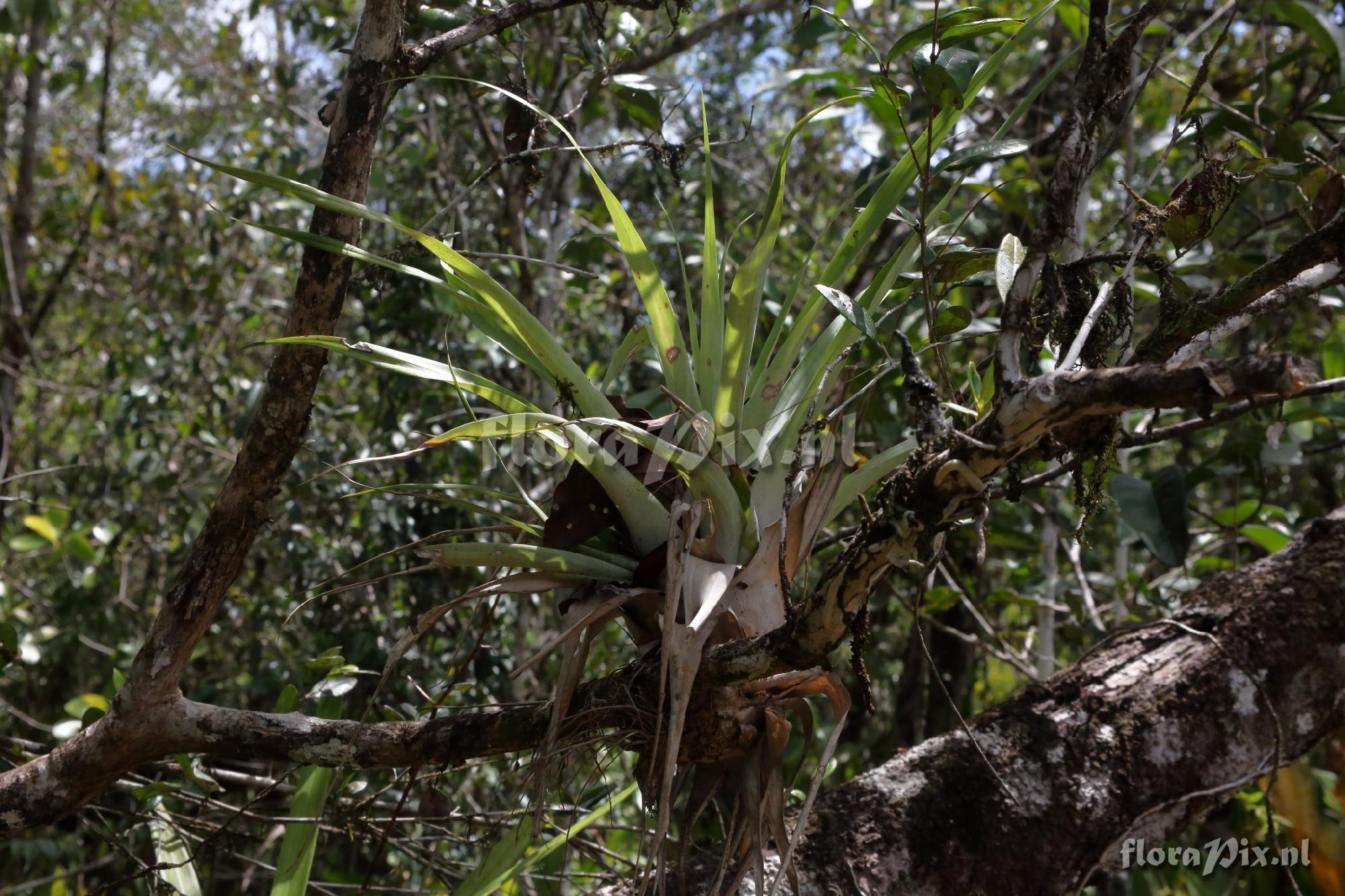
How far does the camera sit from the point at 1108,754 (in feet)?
4.09

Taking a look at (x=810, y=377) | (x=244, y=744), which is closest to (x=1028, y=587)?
(x=810, y=377)

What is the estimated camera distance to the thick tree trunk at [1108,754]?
1.16 m

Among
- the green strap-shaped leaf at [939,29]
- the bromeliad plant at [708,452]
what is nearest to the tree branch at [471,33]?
the bromeliad plant at [708,452]

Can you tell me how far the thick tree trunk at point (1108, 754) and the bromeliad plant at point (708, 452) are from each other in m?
0.25

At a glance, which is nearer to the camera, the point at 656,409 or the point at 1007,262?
the point at 1007,262

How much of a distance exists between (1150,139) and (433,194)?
5.77 feet

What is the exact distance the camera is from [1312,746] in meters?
1.35

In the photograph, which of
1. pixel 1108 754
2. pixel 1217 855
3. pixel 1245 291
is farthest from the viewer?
pixel 1217 855

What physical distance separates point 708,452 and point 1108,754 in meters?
0.75

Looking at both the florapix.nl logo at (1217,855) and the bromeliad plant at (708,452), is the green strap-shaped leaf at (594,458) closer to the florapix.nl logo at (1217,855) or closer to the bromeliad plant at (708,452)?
the bromeliad plant at (708,452)

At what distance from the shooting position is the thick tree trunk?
1.16 m

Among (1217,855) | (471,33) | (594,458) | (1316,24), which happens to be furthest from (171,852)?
(1316,24)

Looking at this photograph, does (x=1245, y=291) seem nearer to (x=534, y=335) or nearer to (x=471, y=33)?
(x=534, y=335)

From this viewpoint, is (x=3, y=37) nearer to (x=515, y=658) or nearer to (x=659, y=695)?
(x=515, y=658)
